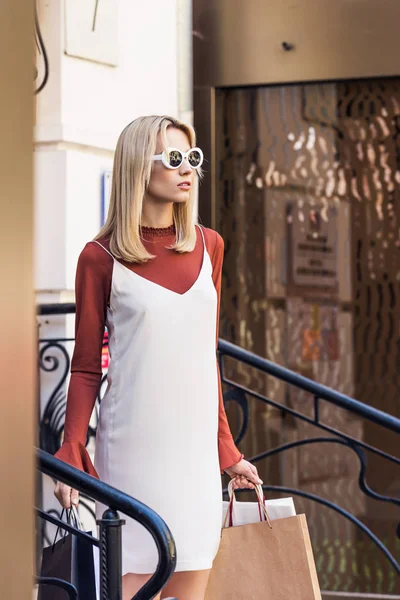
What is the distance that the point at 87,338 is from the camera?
8.32 ft

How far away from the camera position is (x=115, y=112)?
533cm

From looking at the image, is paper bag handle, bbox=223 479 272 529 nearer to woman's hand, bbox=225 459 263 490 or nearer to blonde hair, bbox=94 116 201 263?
woman's hand, bbox=225 459 263 490

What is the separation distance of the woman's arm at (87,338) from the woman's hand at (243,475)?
0.39 m

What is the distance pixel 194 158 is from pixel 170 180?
9 centimetres

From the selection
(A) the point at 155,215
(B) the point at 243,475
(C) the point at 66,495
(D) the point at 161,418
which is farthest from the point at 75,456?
(A) the point at 155,215

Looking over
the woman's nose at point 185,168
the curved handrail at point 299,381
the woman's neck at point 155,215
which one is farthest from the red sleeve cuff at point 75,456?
the curved handrail at point 299,381

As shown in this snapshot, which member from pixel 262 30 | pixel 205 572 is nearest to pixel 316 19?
pixel 262 30

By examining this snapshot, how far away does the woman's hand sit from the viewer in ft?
8.82

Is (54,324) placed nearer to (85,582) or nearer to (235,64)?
(235,64)

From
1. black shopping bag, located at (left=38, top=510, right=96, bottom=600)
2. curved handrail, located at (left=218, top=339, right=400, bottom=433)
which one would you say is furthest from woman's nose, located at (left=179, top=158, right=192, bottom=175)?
curved handrail, located at (left=218, top=339, right=400, bottom=433)

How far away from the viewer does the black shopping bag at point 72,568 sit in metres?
2.41

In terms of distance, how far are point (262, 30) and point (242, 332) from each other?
5.58 ft

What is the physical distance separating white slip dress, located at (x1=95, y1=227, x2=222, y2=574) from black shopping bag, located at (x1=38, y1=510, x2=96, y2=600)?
0.33 ft

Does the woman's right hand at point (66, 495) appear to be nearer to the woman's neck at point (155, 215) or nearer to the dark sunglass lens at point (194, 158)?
the woman's neck at point (155, 215)
